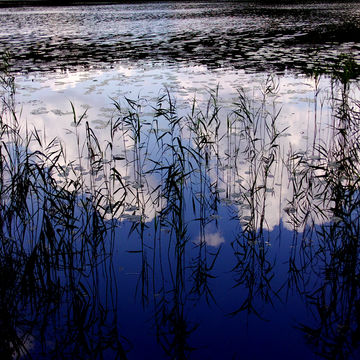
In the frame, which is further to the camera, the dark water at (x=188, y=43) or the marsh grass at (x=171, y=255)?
the dark water at (x=188, y=43)

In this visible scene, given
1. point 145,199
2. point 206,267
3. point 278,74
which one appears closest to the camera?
point 206,267

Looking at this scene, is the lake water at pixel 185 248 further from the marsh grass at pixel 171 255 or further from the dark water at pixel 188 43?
the dark water at pixel 188 43

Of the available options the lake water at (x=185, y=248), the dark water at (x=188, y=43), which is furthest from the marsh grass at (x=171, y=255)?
the dark water at (x=188, y=43)

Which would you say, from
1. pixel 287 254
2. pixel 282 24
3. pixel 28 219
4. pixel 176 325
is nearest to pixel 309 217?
pixel 287 254

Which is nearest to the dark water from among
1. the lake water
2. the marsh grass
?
the lake water

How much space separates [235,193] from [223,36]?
2182 cm

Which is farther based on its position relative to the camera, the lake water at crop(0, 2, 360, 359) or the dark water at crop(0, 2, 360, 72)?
the dark water at crop(0, 2, 360, 72)

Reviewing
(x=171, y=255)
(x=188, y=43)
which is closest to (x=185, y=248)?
(x=171, y=255)

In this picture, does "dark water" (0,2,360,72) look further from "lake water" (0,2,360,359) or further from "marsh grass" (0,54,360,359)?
"marsh grass" (0,54,360,359)

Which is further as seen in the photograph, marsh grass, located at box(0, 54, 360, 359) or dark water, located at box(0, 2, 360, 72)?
dark water, located at box(0, 2, 360, 72)

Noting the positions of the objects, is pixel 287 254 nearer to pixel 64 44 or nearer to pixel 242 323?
pixel 242 323

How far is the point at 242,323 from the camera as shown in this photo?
3.78 metres

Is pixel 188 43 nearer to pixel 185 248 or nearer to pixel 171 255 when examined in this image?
pixel 185 248

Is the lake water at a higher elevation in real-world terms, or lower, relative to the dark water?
lower
